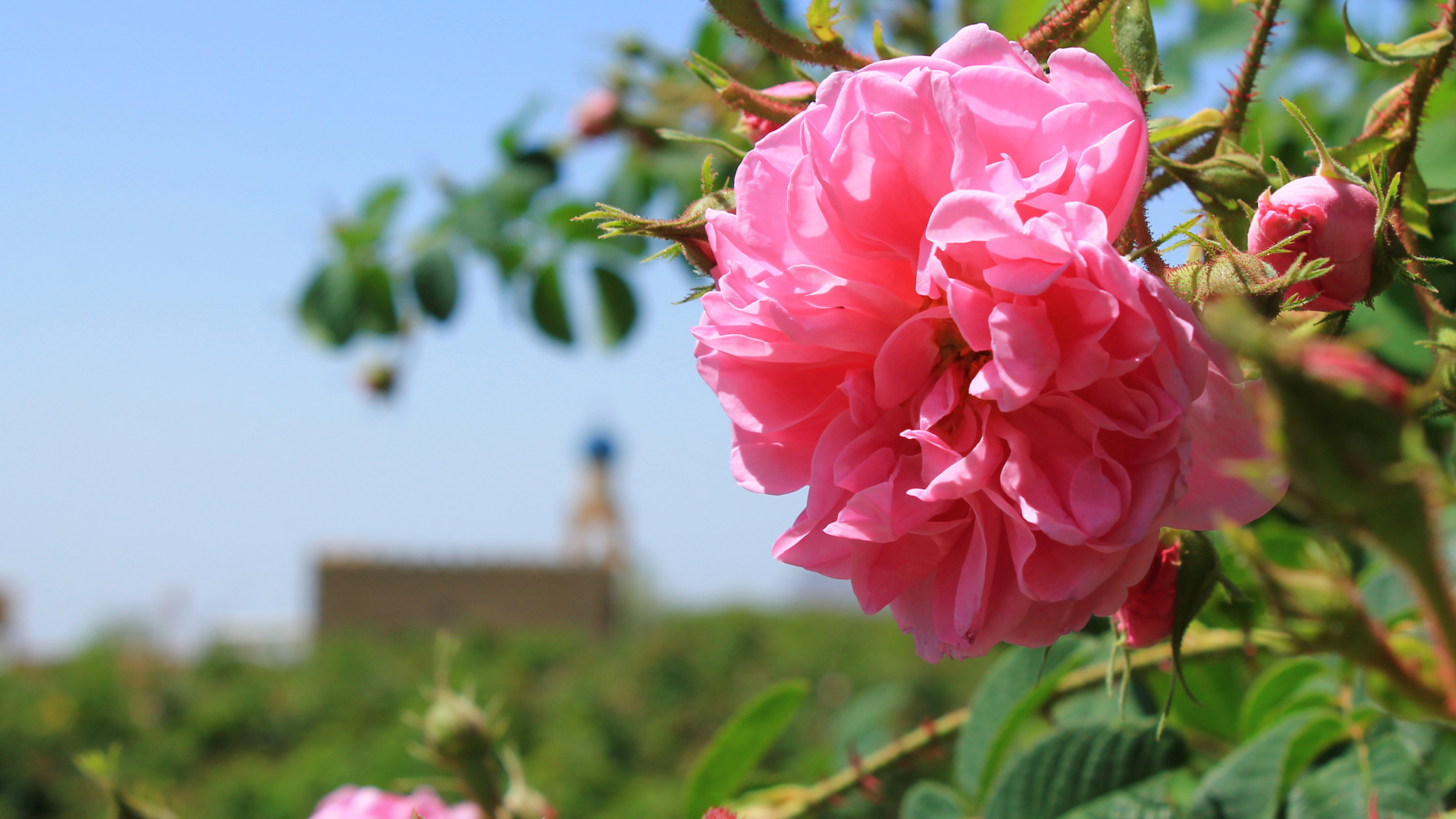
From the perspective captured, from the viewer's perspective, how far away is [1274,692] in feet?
2.99

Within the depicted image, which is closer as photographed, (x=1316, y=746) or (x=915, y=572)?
(x=915, y=572)

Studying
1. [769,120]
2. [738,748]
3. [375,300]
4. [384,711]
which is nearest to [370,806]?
[738,748]

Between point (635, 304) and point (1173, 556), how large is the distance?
1367mm

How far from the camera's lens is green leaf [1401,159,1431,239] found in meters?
0.57

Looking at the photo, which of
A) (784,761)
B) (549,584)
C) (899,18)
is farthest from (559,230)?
(549,584)

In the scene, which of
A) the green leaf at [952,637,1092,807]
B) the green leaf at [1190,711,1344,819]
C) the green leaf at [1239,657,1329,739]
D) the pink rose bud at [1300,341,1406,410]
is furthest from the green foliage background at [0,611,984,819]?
the pink rose bud at [1300,341,1406,410]

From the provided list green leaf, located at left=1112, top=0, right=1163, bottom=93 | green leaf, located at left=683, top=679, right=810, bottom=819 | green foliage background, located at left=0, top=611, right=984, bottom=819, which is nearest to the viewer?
green leaf, located at left=1112, top=0, right=1163, bottom=93

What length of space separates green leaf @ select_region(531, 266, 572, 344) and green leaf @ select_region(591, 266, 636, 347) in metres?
0.06

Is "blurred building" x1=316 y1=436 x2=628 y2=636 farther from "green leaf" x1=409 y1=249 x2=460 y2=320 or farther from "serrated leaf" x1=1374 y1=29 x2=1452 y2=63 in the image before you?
"serrated leaf" x1=1374 y1=29 x2=1452 y2=63

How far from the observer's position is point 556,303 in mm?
1746

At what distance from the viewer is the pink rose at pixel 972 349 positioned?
40 cm

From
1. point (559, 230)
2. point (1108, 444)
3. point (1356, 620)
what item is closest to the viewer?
point (1356, 620)

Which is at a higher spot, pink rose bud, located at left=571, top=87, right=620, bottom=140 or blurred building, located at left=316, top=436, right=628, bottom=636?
pink rose bud, located at left=571, top=87, right=620, bottom=140

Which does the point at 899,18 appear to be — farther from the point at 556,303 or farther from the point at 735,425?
the point at 735,425
